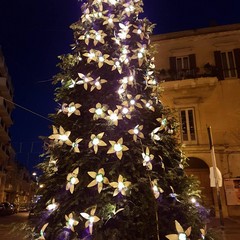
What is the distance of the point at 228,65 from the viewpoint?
16203mm

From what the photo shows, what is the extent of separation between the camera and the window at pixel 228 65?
16.1m

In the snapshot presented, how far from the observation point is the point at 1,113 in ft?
123

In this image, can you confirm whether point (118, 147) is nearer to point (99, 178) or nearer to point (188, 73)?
point (99, 178)

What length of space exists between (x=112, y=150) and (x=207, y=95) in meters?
13.5

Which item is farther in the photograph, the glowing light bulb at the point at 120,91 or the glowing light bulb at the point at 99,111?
the glowing light bulb at the point at 120,91

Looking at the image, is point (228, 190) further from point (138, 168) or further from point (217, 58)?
point (138, 168)

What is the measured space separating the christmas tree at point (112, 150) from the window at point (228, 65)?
13.1 m

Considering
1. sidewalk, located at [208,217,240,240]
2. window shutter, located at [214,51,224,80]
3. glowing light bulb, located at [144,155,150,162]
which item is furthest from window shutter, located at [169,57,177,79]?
glowing light bulb, located at [144,155,150,162]

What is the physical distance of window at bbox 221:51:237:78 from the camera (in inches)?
633

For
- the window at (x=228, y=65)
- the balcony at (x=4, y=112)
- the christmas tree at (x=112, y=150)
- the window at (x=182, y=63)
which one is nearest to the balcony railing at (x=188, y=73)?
the window at (x=182, y=63)

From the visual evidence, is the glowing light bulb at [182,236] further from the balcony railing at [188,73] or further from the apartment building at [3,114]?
the apartment building at [3,114]

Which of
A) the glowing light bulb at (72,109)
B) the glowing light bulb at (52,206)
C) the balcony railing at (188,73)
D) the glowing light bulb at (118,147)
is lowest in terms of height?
the glowing light bulb at (52,206)

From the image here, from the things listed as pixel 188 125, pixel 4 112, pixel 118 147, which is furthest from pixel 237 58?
pixel 4 112

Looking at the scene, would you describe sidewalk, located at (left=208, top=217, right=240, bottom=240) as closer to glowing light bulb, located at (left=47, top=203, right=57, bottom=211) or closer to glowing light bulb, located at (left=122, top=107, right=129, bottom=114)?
glowing light bulb, located at (left=122, top=107, right=129, bottom=114)
